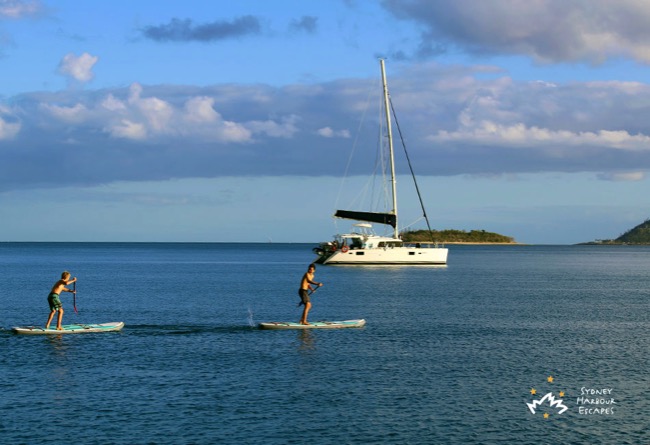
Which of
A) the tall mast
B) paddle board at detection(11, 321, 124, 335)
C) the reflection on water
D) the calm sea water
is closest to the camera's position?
the calm sea water

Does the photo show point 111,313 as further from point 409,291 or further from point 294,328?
point 409,291

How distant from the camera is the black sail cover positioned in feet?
351

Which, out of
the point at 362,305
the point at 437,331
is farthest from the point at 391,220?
the point at 437,331

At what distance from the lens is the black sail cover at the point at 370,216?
Answer: 106875 mm

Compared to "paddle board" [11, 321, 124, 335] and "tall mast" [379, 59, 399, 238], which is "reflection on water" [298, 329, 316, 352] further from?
"tall mast" [379, 59, 399, 238]

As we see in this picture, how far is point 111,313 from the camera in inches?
2160

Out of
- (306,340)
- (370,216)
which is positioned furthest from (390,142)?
(306,340)

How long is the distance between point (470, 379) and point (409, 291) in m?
42.9

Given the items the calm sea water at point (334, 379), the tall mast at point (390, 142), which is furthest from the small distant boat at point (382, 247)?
the calm sea water at point (334, 379)

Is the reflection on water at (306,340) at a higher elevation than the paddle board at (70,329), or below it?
below

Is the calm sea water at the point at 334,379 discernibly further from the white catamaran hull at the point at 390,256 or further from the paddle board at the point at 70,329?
the white catamaran hull at the point at 390,256

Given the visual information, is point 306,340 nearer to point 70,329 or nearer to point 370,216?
point 70,329

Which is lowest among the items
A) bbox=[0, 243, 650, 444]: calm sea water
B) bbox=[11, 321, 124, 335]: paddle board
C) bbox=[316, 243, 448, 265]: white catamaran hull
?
bbox=[0, 243, 650, 444]: calm sea water

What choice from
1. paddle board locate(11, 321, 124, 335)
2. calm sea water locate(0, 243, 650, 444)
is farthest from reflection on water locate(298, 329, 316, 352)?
paddle board locate(11, 321, 124, 335)
